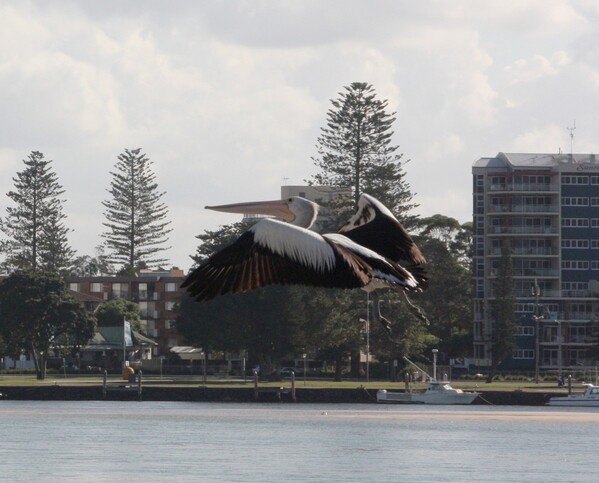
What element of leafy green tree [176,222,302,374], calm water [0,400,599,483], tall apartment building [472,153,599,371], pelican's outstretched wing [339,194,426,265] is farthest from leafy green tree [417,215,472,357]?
pelican's outstretched wing [339,194,426,265]

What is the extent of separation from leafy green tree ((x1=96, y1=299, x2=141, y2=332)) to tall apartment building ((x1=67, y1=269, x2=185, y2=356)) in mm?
9801

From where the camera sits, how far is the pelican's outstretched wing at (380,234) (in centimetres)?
2581

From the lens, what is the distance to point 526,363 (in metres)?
142

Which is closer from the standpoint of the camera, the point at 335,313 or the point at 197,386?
the point at 197,386

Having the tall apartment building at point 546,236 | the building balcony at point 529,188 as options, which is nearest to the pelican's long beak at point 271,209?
the tall apartment building at point 546,236

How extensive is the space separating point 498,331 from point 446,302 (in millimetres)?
25474

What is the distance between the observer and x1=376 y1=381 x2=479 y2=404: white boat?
108062 mm

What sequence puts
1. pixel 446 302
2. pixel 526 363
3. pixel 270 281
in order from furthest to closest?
pixel 446 302 < pixel 526 363 < pixel 270 281

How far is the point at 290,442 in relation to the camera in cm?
7912

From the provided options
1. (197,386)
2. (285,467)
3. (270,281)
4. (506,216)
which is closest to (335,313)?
(197,386)

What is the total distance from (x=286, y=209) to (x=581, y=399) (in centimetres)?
8292

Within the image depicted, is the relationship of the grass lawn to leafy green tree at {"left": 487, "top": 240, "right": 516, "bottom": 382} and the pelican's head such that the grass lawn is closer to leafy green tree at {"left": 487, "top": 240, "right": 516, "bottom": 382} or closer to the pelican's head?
leafy green tree at {"left": 487, "top": 240, "right": 516, "bottom": 382}

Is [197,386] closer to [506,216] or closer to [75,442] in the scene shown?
[75,442]

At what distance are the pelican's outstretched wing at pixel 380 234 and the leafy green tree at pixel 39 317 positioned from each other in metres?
98.2
